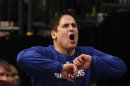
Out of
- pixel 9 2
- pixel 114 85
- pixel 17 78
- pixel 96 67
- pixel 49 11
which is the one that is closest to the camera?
pixel 96 67

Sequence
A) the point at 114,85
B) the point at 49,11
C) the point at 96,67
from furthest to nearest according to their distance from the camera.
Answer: the point at 49,11
the point at 114,85
the point at 96,67

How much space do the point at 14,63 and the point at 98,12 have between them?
2544 millimetres

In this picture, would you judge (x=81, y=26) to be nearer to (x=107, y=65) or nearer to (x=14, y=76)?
(x=14, y=76)

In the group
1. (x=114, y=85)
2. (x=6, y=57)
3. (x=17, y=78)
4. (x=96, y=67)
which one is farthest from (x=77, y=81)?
(x=114, y=85)

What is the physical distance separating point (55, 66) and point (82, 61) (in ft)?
0.94

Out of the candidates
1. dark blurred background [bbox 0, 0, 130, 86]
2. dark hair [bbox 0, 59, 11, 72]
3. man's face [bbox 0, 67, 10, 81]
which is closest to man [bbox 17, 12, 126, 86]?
man's face [bbox 0, 67, 10, 81]

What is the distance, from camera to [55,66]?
274 centimetres

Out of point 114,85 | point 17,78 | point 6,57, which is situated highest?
point 6,57

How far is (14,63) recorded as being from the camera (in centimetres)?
488

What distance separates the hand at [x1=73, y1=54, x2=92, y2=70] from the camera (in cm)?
263

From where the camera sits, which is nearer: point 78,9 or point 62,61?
point 62,61

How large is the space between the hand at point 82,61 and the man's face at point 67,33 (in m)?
0.24

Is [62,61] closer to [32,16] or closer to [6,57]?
[6,57]

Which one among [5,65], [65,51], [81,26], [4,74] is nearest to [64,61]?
[65,51]
